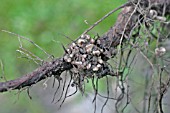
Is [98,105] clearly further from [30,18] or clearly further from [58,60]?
[58,60]

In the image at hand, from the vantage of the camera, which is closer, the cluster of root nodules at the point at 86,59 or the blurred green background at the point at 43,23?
the cluster of root nodules at the point at 86,59

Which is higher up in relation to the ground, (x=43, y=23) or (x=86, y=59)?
(x=43, y=23)

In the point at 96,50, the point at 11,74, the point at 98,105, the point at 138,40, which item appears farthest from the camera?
the point at 98,105

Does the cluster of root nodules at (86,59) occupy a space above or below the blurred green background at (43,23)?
below

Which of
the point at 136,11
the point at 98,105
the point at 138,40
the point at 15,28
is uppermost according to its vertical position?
the point at 15,28

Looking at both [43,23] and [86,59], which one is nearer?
[86,59]

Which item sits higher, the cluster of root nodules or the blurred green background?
the blurred green background

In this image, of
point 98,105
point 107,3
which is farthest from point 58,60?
point 98,105

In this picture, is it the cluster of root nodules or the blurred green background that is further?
the blurred green background
